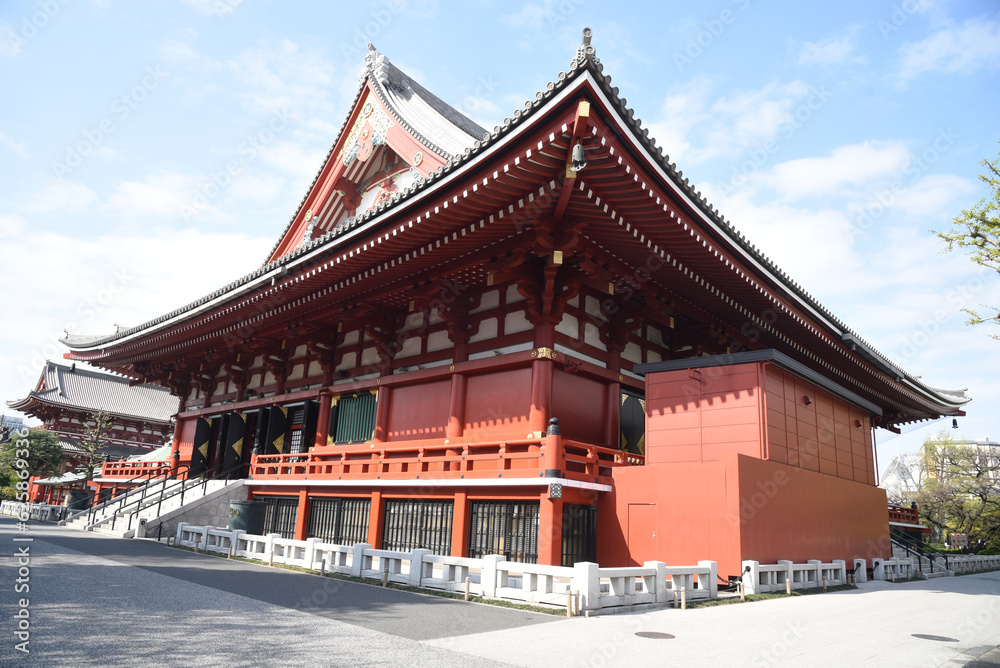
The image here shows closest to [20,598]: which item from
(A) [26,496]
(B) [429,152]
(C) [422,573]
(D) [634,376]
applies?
(C) [422,573]

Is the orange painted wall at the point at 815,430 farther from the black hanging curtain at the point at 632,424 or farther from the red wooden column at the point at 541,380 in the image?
the red wooden column at the point at 541,380

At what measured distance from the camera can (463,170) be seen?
10531mm

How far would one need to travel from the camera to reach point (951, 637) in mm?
7949

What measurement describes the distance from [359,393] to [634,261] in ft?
30.4

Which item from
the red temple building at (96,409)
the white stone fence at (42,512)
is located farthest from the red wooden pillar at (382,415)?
the red temple building at (96,409)

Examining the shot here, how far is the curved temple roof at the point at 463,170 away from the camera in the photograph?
914 centimetres

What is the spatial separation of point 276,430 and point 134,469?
448 inches

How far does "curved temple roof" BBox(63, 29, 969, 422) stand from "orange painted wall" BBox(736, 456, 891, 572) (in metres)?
4.15

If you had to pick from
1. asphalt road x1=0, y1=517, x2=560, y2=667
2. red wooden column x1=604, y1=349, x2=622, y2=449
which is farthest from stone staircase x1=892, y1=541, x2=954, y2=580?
asphalt road x1=0, y1=517, x2=560, y2=667

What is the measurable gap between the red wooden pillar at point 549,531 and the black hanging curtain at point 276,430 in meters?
11.7

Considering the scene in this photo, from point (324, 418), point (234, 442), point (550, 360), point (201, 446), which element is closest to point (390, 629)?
point (550, 360)

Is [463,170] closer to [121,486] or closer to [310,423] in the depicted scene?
[310,423]

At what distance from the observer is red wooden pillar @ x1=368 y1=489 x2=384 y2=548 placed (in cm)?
1457

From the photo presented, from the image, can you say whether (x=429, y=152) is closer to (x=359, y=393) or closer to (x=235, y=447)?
(x=359, y=393)
